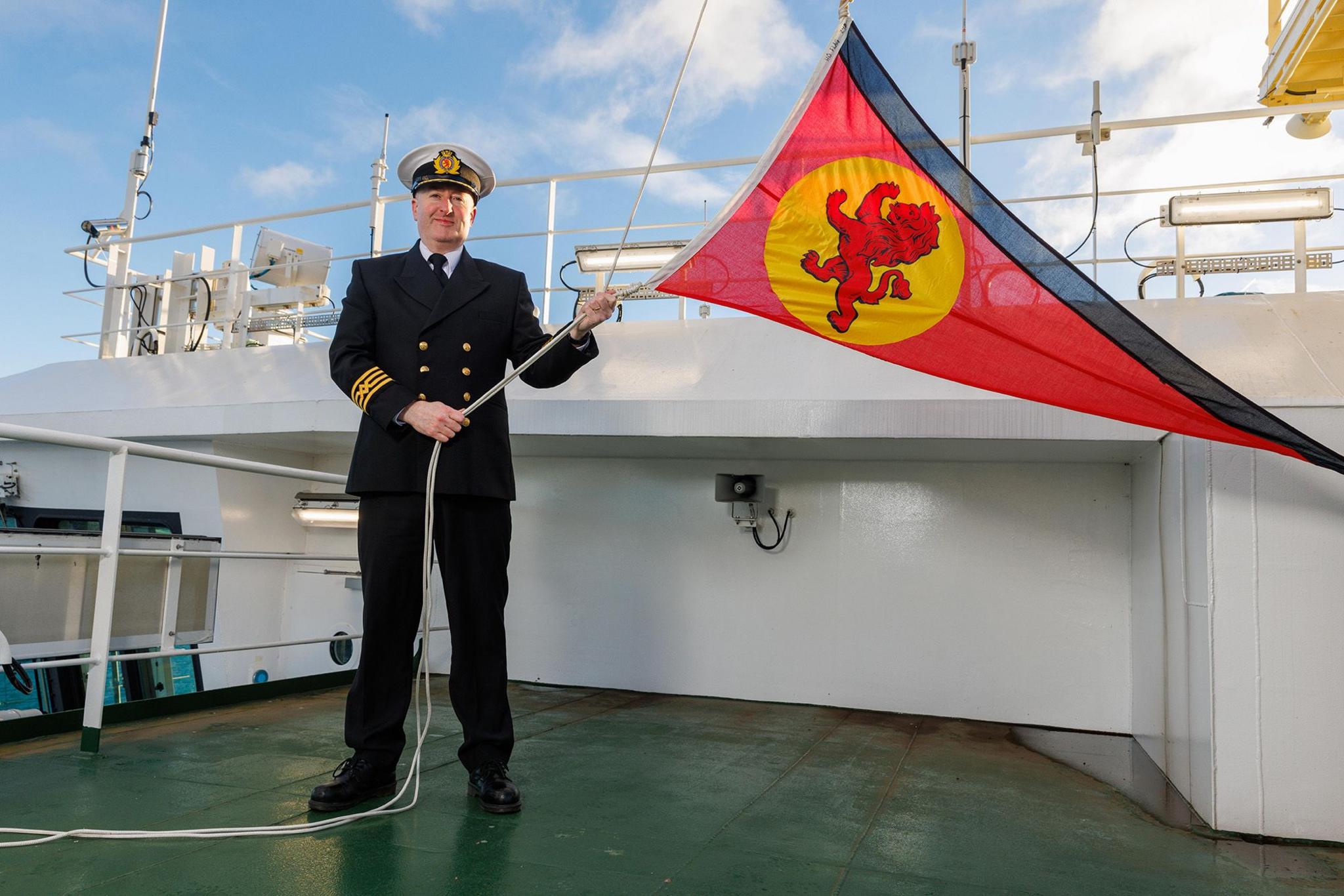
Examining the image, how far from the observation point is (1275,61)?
151 inches

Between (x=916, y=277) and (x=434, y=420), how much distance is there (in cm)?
114

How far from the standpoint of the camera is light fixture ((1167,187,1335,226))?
3.65 m

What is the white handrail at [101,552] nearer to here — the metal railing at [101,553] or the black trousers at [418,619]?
the metal railing at [101,553]

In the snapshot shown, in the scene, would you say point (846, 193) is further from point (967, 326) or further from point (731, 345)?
point (731, 345)

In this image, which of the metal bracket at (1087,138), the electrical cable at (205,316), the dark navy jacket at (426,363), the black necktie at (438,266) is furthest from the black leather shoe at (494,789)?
the electrical cable at (205,316)

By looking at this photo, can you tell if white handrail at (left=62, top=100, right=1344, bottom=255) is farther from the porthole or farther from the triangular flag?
the porthole

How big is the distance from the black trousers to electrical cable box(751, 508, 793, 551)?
2324 millimetres

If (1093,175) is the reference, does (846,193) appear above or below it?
below

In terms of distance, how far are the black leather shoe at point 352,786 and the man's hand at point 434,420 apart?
75 centimetres

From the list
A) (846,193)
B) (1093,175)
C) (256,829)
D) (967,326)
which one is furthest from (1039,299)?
(1093,175)

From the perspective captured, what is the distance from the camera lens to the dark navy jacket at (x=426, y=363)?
200 centimetres

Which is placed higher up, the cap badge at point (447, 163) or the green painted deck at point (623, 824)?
the cap badge at point (447, 163)

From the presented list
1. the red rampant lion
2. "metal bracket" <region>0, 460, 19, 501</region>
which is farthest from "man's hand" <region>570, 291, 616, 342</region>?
"metal bracket" <region>0, 460, 19, 501</region>

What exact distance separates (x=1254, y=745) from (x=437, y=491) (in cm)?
201
